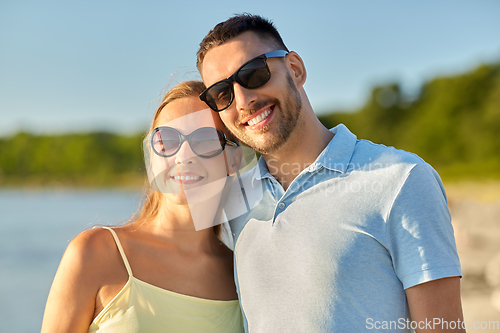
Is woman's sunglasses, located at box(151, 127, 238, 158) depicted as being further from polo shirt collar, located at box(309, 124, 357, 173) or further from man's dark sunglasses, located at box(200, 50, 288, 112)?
polo shirt collar, located at box(309, 124, 357, 173)

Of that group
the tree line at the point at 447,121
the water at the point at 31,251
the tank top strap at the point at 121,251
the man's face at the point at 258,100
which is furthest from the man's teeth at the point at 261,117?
the tree line at the point at 447,121

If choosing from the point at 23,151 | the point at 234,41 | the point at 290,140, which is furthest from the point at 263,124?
the point at 23,151

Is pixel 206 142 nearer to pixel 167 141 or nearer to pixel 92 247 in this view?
pixel 167 141

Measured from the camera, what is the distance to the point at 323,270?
234 cm

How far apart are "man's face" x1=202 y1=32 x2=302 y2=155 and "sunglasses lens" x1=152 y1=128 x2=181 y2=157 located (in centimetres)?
38

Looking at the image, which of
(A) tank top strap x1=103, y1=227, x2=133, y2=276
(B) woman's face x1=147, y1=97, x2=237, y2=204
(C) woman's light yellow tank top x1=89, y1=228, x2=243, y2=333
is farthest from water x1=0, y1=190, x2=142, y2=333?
(C) woman's light yellow tank top x1=89, y1=228, x2=243, y2=333

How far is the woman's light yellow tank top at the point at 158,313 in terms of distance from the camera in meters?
2.54

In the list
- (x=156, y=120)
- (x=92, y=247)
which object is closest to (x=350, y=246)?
(x=92, y=247)

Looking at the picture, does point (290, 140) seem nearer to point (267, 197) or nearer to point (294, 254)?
point (267, 197)

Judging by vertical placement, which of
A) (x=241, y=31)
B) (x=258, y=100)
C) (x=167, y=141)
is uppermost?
(x=241, y=31)

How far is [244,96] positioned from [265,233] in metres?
0.89

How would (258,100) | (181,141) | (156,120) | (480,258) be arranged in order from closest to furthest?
(258,100)
(181,141)
(156,120)
(480,258)

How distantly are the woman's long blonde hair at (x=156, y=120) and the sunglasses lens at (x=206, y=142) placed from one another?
294 millimetres

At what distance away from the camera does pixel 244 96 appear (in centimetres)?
276
